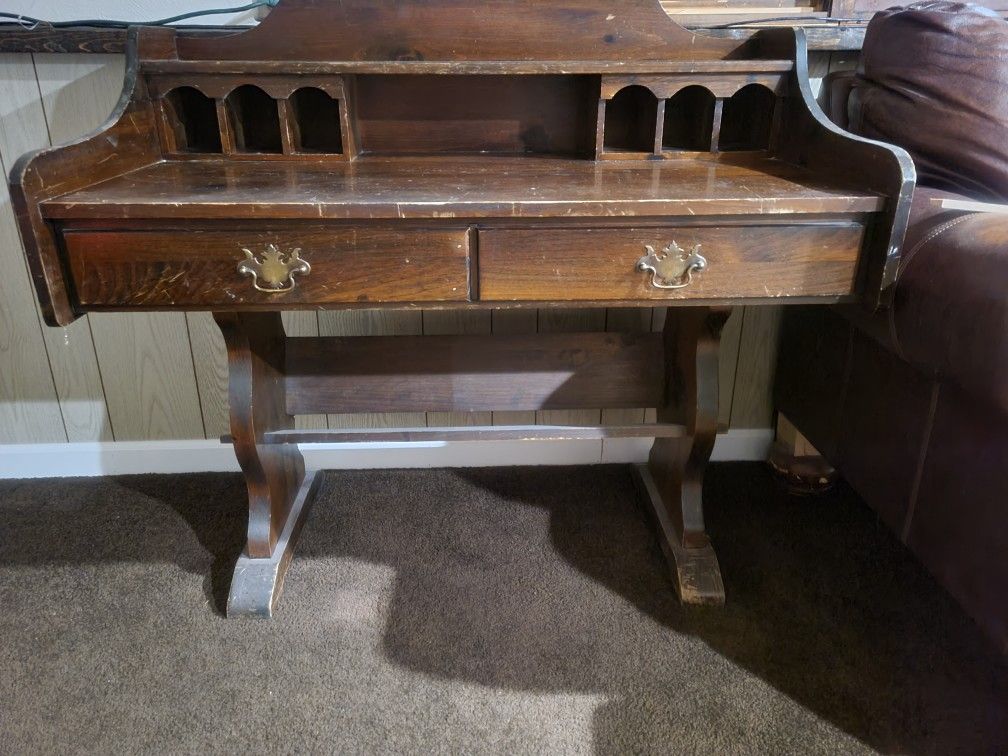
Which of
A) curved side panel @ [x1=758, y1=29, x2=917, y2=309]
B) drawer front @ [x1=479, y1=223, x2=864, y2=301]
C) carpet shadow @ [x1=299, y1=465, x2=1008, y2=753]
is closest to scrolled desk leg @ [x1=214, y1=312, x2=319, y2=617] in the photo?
carpet shadow @ [x1=299, y1=465, x2=1008, y2=753]

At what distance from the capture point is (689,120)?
1.31m

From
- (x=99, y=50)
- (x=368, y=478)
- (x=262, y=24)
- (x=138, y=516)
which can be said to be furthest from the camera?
(x=368, y=478)

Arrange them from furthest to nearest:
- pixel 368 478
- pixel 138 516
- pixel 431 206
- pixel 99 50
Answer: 1. pixel 368 478
2. pixel 138 516
3. pixel 99 50
4. pixel 431 206

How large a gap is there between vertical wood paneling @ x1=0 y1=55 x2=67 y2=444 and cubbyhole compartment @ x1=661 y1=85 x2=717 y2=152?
3.90 feet

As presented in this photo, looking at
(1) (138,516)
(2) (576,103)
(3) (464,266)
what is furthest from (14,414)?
(2) (576,103)

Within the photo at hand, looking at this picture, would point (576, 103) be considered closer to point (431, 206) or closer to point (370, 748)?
point (431, 206)

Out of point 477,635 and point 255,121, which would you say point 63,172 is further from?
point 477,635

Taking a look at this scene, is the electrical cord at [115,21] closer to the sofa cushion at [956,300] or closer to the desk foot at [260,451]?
the desk foot at [260,451]

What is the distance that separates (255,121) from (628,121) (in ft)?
2.19

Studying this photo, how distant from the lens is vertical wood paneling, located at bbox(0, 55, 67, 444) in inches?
54.0

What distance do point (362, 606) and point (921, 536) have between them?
3.00 ft

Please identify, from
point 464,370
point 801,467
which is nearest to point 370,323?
point 464,370

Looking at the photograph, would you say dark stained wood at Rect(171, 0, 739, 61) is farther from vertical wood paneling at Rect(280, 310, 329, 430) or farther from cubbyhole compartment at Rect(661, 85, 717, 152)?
vertical wood paneling at Rect(280, 310, 329, 430)

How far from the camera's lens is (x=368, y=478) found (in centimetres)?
170
